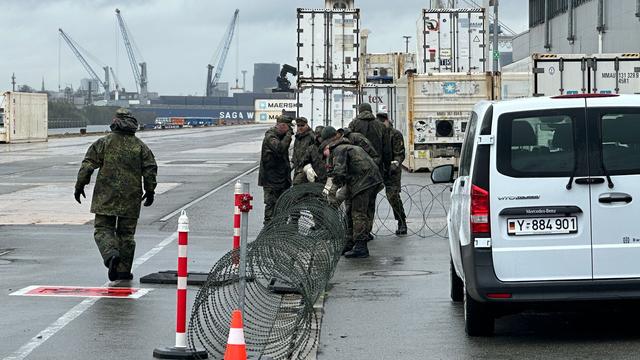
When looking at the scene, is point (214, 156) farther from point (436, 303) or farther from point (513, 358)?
point (513, 358)

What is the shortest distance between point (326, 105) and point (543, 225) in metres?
25.9

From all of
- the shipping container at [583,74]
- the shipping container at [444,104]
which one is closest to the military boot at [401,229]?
the shipping container at [583,74]

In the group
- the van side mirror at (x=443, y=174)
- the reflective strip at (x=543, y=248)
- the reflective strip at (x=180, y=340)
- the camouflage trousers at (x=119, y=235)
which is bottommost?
the reflective strip at (x=180, y=340)

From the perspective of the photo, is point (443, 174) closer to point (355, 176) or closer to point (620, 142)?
point (620, 142)

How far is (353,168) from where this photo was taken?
15.8 metres

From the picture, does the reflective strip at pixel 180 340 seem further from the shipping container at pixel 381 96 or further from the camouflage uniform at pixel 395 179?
the shipping container at pixel 381 96

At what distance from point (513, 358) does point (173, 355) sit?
8.08 feet

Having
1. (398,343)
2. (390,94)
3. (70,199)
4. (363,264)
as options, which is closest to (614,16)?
(390,94)

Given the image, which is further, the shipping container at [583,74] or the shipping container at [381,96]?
the shipping container at [381,96]

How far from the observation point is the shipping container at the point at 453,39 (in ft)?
122

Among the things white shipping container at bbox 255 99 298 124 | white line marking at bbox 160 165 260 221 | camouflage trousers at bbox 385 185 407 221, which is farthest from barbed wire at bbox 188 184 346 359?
white shipping container at bbox 255 99 298 124

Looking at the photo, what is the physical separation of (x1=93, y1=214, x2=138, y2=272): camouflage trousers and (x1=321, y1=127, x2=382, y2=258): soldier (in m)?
2.68

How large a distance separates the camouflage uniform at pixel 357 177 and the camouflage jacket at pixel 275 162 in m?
3.43

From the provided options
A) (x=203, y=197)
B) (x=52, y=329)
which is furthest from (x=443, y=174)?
(x=203, y=197)
